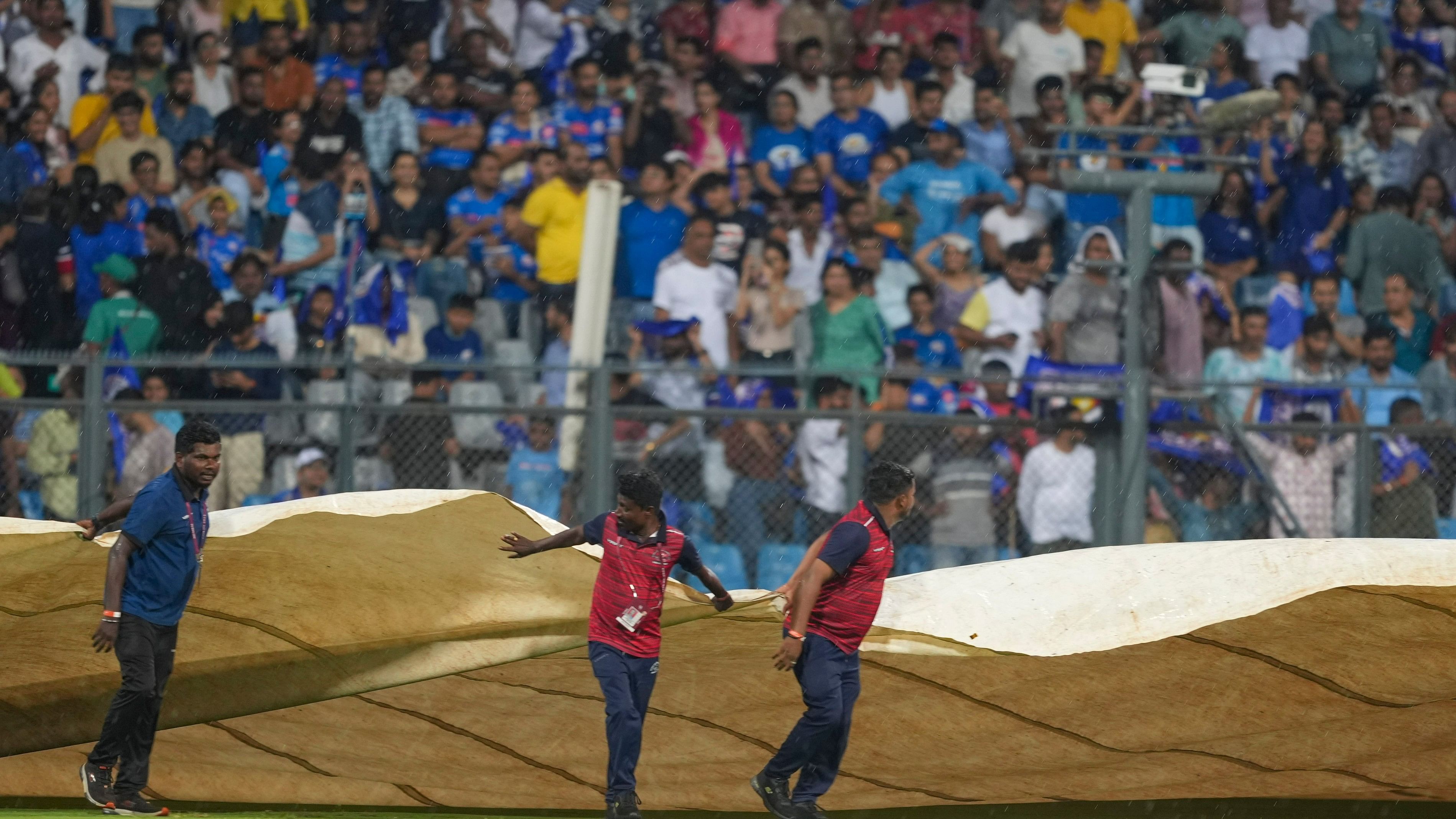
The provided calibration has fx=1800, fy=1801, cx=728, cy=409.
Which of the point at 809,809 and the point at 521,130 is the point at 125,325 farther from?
the point at 809,809

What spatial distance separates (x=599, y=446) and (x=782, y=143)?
4.59m

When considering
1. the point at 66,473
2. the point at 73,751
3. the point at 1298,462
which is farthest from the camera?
the point at 1298,462

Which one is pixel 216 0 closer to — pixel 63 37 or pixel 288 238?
pixel 63 37

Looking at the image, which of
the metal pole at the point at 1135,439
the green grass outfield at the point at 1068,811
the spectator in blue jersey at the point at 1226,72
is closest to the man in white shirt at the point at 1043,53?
the spectator in blue jersey at the point at 1226,72

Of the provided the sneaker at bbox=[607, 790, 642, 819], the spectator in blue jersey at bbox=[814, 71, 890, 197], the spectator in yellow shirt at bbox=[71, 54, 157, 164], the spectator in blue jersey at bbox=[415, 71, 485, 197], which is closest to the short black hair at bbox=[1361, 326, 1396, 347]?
the spectator in blue jersey at bbox=[814, 71, 890, 197]

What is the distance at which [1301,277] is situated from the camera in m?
13.8

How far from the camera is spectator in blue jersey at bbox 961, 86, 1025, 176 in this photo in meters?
14.1

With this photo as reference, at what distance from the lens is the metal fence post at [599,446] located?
10172 mm

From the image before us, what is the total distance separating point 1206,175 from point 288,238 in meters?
6.51

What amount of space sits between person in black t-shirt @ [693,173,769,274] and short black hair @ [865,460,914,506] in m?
6.20

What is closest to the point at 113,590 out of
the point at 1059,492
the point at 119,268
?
the point at 1059,492

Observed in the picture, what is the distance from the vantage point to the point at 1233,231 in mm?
14086

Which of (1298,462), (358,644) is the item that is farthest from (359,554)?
(1298,462)

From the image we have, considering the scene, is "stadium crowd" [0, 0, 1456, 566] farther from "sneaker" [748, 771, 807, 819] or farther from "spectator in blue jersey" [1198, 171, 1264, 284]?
"sneaker" [748, 771, 807, 819]
